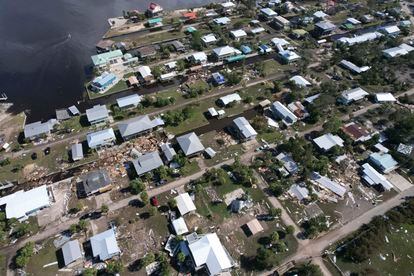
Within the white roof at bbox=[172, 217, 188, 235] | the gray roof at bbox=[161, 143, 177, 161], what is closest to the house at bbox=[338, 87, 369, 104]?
the gray roof at bbox=[161, 143, 177, 161]

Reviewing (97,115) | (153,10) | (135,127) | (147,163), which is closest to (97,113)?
(97,115)

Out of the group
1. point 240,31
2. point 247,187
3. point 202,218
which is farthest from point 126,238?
point 240,31

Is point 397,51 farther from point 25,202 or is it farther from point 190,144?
point 25,202

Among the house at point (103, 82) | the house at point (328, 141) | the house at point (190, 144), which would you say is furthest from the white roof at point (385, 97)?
the house at point (103, 82)

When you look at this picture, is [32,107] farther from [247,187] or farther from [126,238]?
[247,187]

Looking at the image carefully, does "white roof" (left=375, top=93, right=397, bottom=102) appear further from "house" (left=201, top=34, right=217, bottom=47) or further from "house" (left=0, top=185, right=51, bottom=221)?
"house" (left=0, top=185, right=51, bottom=221)

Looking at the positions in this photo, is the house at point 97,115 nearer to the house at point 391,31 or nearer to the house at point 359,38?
the house at point 359,38
